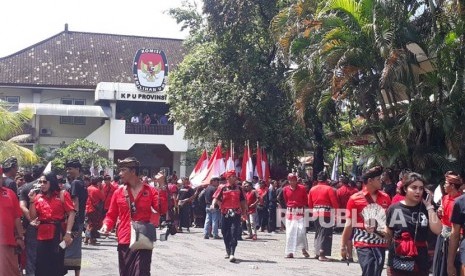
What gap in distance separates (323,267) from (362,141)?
22.5ft

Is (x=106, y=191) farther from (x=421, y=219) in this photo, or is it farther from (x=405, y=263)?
(x=421, y=219)

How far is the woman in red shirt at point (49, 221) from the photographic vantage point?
34.9 ft

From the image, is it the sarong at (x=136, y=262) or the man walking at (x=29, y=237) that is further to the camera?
the man walking at (x=29, y=237)

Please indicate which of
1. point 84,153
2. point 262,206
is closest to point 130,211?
point 262,206

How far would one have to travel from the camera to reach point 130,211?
9445 mm

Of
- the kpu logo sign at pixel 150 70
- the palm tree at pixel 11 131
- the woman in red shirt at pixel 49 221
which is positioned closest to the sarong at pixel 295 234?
the woman in red shirt at pixel 49 221

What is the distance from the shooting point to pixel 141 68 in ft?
151

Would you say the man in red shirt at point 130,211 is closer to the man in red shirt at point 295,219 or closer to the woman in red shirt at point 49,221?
the woman in red shirt at point 49,221

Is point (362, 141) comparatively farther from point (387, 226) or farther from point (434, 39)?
point (387, 226)

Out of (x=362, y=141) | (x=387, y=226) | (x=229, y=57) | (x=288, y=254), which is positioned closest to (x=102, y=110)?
(x=229, y=57)

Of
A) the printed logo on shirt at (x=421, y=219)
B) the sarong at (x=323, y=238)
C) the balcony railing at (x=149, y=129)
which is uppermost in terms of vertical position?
the balcony railing at (x=149, y=129)

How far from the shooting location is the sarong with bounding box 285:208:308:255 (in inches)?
685

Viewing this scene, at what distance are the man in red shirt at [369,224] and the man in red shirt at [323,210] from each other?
6.74 m

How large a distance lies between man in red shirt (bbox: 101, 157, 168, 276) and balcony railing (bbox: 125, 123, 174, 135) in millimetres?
37098
